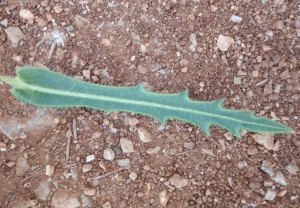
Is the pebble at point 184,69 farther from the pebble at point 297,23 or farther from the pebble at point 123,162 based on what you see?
the pebble at point 297,23

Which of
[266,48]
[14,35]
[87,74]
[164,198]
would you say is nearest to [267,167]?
[164,198]

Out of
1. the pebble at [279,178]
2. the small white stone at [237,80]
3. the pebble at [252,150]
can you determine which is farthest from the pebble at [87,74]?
the pebble at [279,178]

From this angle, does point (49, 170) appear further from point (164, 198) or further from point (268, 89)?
point (268, 89)

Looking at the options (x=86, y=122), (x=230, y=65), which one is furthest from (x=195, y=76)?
(x=86, y=122)

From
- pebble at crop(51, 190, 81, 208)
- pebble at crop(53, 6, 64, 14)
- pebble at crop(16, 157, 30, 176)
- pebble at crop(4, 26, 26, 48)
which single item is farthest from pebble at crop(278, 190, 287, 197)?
pebble at crop(4, 26, 26, 48)

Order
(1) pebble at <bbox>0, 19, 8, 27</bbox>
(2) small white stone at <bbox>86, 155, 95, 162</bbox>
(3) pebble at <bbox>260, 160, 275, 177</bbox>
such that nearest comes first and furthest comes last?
(3) pebble at <bbox>260, 160, 275, 177</bbox> → (2) small white stone at <bbox>86, 155, 95, 162</bbox> → (1) pebble at <bbox>0, 19, 8, 27</bbox>

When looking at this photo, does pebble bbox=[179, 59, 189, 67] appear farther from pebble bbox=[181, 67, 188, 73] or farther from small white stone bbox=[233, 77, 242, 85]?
small white stone bbox=[233, 77, 242, 85]
